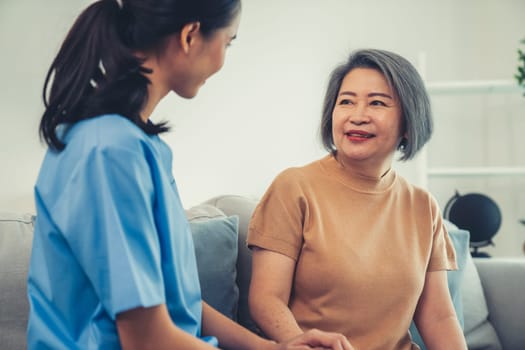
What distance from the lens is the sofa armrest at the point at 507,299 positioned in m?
1.90

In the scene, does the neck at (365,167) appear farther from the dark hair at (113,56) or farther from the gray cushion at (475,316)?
the dark hair at (113,56)

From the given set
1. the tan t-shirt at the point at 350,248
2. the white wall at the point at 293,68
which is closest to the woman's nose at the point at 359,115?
the tan t-shirt at the point at 350,248

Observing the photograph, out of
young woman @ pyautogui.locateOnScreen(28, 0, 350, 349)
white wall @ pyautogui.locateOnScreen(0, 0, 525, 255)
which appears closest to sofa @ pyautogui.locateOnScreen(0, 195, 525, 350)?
young woman @ pyautogui.locateOnScreen(28, 0, 350, 349)

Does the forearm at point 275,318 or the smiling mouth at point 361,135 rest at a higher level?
the smiling mouth at point 361,135

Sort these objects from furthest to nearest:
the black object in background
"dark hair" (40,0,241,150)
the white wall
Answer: the white wall → the black object in background → "dark hair" (40,0,241,150)

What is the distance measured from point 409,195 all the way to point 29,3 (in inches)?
69.7

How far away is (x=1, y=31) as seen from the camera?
2342 mm

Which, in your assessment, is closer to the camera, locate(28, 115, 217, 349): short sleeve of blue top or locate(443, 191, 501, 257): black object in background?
locate(28, 115, 217, 349): short sleeve of blue top

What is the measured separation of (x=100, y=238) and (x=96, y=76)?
0.27m

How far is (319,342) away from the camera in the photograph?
1114mm

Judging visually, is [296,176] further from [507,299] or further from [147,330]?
[507,299]

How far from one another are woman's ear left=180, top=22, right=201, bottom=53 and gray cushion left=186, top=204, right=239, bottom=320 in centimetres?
70

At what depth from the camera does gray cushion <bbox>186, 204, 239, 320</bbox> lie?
4.97ft

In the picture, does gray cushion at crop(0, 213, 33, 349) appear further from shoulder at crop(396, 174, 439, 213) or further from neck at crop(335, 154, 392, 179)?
shoulder at crop(396, 174, 439, 213)
